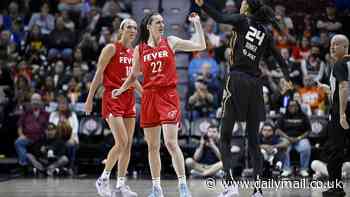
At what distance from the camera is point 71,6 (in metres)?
16.8

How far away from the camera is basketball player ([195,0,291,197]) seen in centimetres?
815

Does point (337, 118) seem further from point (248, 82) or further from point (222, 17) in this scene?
point (222, 17)

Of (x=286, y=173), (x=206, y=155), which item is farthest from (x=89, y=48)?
(x=286, y=173)

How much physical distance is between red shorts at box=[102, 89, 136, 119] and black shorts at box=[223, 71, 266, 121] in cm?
135

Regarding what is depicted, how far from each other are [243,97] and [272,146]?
4.62 metres

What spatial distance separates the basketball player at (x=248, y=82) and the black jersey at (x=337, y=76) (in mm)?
795

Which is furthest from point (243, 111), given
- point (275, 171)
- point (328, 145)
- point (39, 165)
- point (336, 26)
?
point (336, 26)

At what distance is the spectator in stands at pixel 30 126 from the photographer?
13.5 m

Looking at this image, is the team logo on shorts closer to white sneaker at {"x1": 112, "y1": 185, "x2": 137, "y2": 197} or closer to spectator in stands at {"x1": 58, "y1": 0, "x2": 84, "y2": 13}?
white sneaker at {"x1": 112, "y1": 185, "x2": 137, "y2": 197}

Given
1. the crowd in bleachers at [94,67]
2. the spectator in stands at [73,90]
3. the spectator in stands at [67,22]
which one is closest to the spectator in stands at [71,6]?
the crowd in bleachers at [94,67]

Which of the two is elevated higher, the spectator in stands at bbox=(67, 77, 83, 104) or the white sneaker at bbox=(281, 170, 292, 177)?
the spectator in stands at bbox=(67, 77, 83, 104)

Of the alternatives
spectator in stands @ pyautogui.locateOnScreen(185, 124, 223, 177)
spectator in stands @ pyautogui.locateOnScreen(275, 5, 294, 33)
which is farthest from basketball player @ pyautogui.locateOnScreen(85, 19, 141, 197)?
spectator in stands @ pyautogui.locateOnScreen(275, 5, 294, 33)

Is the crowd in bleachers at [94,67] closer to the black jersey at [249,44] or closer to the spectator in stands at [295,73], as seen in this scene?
the spectator in stands at [295,73]

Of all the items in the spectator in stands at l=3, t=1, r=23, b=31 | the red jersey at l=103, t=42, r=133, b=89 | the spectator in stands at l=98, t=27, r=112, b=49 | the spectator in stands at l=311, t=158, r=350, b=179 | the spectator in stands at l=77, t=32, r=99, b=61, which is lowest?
the spectator in stands at l=311, t=158, r=350, b=179
